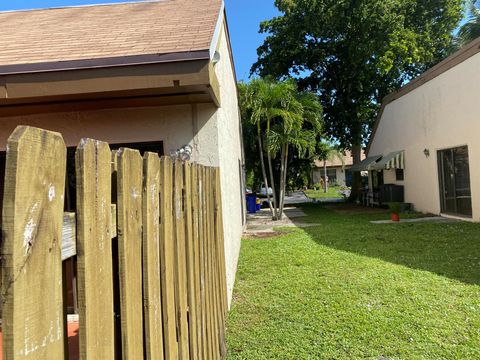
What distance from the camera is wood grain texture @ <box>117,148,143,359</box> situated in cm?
164

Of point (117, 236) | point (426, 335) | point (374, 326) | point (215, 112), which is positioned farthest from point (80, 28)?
point (426, 335)

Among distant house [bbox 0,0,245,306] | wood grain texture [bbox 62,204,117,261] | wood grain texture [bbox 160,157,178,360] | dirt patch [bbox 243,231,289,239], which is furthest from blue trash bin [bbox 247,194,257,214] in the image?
wood grain texture [bbox 62,204,117,261]

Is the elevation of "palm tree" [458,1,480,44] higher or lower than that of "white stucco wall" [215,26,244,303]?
higher

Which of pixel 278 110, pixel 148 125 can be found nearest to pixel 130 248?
pixel 148 125

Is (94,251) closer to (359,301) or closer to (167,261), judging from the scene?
(167,261)

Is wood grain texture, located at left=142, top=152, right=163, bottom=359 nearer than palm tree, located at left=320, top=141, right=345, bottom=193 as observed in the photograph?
Yes

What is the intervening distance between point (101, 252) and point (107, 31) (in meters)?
4.98

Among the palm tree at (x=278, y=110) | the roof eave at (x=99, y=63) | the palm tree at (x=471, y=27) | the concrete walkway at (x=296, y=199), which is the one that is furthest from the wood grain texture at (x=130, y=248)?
the concrete walkway at (x=296, y=199)

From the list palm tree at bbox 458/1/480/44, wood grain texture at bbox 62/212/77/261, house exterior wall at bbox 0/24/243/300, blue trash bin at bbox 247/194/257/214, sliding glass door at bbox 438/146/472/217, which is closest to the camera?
wood grain texture at bbox 62/212/77/261

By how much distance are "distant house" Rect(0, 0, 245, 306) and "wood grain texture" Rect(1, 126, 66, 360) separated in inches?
111

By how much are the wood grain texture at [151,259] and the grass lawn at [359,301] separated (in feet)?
7.52

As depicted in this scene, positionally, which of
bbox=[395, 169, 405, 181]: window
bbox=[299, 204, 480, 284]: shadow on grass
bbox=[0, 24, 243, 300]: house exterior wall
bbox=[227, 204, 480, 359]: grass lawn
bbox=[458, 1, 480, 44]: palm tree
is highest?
bbox=[458, 1, 480, 44]: palm tree

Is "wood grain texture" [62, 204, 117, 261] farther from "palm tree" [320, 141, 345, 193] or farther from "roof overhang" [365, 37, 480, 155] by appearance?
"palm tree" [320, 141, 345, 193]

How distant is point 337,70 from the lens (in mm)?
25156
